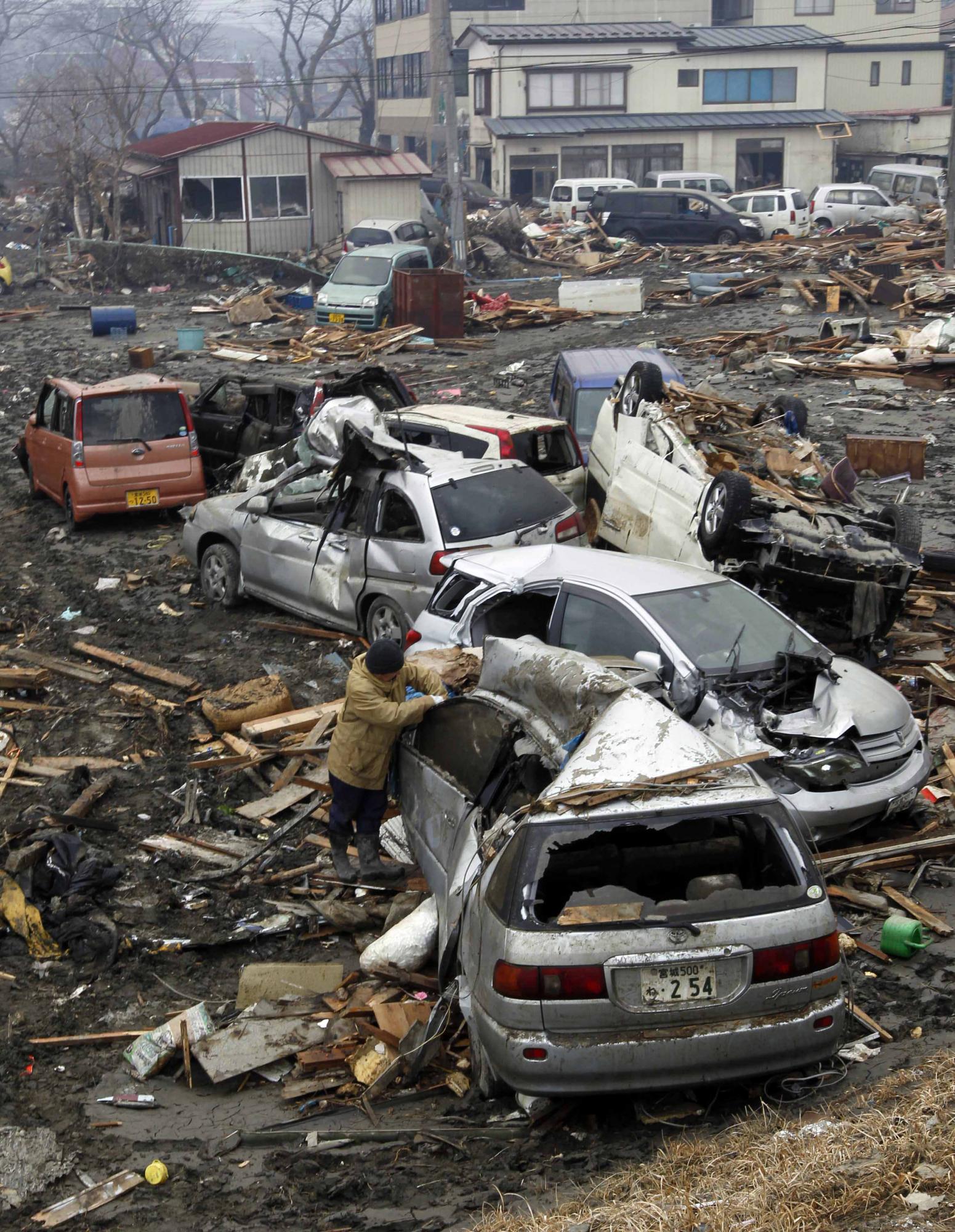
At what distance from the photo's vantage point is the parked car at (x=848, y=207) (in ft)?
138

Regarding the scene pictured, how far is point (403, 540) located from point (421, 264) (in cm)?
2211

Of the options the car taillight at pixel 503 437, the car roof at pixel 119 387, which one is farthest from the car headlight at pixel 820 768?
the car roof at pixel 119 387

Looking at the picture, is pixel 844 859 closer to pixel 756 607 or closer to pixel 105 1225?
pixel 756 607

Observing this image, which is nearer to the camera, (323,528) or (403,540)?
(403,540)

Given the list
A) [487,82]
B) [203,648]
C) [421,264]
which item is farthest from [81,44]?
[203,648]

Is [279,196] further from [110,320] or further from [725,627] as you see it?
[725,627]

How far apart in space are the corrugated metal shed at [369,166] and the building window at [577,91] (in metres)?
14.9

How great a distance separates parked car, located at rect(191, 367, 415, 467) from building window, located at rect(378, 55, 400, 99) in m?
58.6

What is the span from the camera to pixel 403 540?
10.4 m

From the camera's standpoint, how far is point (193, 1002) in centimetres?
629

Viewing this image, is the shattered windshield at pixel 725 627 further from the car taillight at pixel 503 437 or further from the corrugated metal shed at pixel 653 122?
the corrugated metal shed at pixel 653 122

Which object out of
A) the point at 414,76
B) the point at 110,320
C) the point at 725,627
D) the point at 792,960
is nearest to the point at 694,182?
the point at 110,320

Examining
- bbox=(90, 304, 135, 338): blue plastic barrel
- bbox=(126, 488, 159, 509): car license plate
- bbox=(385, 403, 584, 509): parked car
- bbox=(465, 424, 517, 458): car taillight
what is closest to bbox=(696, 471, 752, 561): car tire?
bbox=(385, 403, 584, 509): parked car

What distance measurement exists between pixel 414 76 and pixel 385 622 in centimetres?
6289
